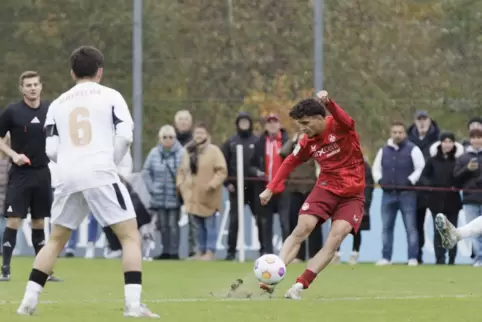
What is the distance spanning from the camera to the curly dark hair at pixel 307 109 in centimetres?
1240

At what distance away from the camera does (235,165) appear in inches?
838

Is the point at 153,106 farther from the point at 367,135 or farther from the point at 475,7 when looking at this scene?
the point at 475,7

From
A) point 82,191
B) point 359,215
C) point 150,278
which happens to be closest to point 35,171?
Result: point 150,278

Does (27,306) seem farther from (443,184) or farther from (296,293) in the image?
(443,184)

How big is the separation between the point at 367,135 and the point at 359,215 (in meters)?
9.03

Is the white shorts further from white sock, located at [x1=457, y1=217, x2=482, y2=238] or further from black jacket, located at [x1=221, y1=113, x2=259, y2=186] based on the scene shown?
black jacket, located at [x1=221, y1=113, x2=259, y2=186]

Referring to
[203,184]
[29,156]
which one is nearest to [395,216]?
[203,184]

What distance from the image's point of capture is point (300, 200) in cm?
2055

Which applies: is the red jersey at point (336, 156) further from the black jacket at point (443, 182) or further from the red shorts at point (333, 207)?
the black jacket at point (443, 182)

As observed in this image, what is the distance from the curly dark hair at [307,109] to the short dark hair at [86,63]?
2.75 meters

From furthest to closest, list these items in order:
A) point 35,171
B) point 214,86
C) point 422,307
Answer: point 214,86 → point 35,171 → point 422,307

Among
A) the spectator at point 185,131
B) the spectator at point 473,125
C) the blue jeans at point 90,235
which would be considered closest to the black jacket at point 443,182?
the spectator at point 473,125

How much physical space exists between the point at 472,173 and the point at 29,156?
7.51 meters

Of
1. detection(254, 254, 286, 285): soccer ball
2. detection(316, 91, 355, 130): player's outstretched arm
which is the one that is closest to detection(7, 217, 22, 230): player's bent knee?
detection(254, 254, 286, 285): soccer ball
